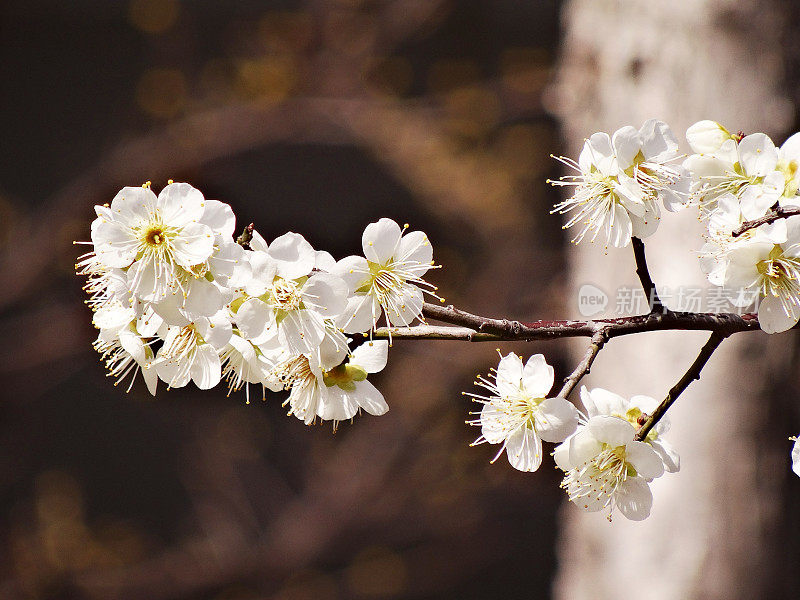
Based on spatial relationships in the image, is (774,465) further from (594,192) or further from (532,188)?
(532,188)

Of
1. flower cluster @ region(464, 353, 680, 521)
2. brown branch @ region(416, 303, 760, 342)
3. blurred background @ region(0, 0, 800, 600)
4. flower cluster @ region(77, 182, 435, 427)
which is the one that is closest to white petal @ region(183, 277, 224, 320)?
flower cluster @ region(77, 182, 435, 427)

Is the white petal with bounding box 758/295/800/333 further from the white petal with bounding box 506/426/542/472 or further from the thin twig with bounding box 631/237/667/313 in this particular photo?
the white petal with bounding box 506/426/542/472

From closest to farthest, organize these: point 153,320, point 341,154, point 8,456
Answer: point 153,320
point 8,456
point 341,154

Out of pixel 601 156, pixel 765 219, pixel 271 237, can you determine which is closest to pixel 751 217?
pixel 765 219

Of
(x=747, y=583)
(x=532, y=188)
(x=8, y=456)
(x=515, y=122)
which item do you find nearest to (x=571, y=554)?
(x=747, y=583)

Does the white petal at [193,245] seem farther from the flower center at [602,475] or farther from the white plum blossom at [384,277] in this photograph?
the flower center at [602,475]
